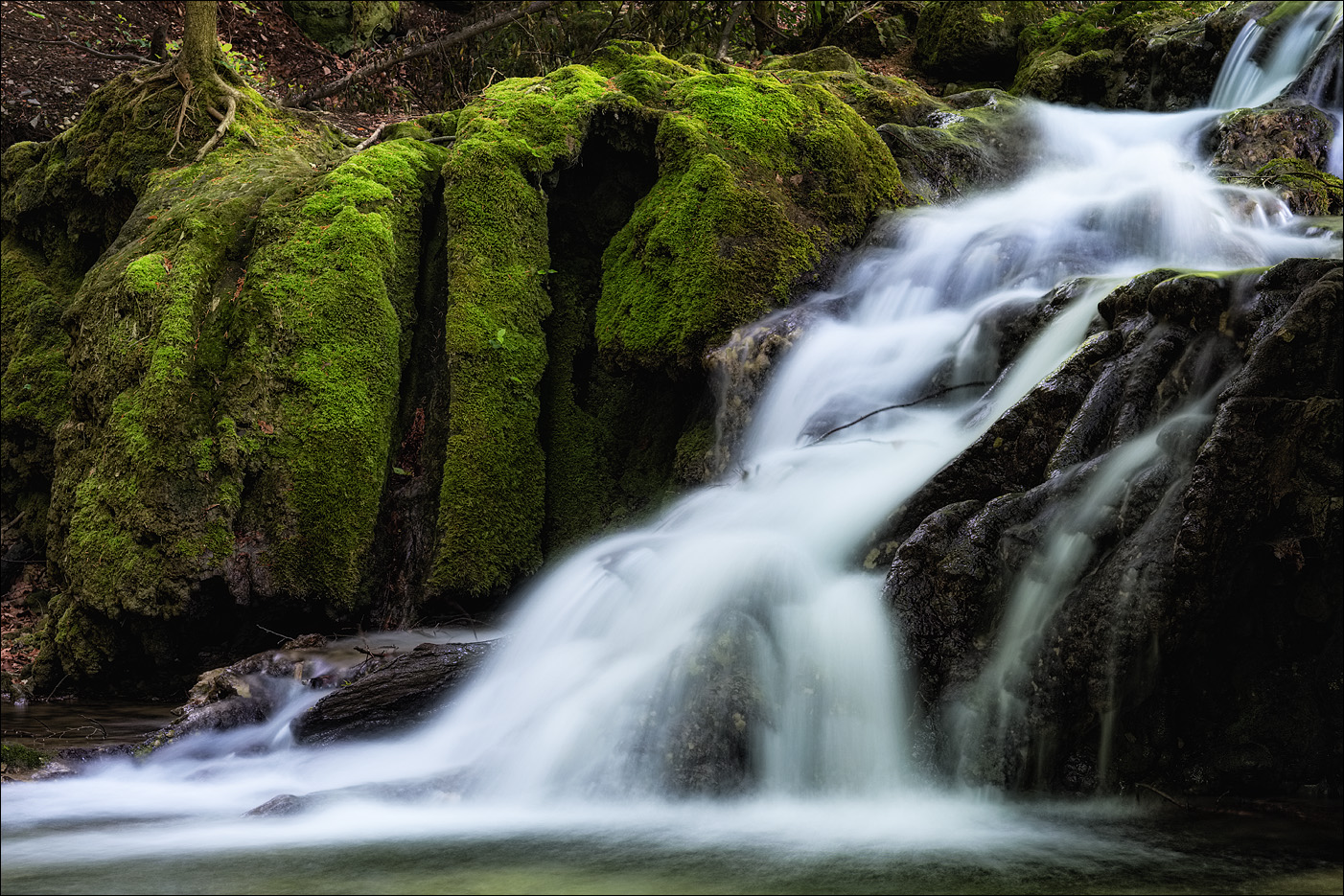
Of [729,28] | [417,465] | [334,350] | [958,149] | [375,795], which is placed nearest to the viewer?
[375,795]

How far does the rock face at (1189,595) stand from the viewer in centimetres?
345

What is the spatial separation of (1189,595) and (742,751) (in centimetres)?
178

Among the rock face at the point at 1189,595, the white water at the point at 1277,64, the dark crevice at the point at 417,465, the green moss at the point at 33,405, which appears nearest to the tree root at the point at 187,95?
the green moss at the point at 33,405

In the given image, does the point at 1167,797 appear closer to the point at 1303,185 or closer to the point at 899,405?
the point at 899,405

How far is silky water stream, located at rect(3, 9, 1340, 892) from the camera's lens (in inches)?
116

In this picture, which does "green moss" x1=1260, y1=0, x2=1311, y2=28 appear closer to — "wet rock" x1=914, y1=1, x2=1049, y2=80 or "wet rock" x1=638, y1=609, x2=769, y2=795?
"wet rock" x1=914, y1=1, x2=1049, y2=80

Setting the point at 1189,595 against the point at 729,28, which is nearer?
the point at 1189,595

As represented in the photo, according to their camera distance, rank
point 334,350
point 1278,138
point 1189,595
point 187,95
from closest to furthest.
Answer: point 1189,595 < point 334,350 < point 1278,138 < point 187,95

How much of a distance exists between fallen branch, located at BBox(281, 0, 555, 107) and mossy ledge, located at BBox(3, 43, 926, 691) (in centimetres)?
444

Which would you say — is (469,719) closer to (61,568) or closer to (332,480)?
(332,480)

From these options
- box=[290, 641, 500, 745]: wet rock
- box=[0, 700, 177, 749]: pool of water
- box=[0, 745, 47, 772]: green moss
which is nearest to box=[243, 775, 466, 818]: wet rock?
box=[290, 641, 500, 745]: wet rock

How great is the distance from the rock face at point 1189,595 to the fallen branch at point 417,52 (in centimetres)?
1035

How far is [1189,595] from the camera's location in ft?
11.3

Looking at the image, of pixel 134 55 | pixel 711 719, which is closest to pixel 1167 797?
pixel 711 719
